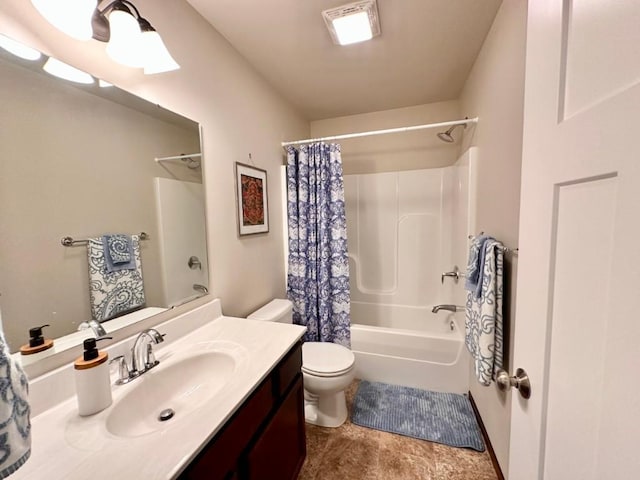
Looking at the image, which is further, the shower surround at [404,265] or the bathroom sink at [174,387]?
the shower surround at [404,265]

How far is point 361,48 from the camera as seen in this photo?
5.52ft

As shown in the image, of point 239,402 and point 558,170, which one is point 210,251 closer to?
point 239,402

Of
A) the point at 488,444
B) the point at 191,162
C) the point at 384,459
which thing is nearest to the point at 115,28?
the point at 191,162

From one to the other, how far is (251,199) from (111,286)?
38.6 inches

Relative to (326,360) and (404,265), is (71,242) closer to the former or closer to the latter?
(326,360)

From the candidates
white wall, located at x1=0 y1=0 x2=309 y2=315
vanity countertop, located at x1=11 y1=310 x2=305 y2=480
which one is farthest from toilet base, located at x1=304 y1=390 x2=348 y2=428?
vanity countertop, located at x1=11 y1=310 x2=305 y2=480

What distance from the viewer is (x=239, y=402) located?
2.64ft

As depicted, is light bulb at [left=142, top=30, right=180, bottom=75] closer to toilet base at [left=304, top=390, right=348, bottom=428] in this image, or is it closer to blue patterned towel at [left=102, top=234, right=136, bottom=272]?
blue patterned towel at [left=102, top=234, right=136, bottom=272]

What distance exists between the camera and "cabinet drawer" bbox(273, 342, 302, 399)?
42.7 inches

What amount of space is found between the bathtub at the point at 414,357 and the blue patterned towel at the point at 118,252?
1.68 m

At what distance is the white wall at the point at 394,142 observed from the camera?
2.58m

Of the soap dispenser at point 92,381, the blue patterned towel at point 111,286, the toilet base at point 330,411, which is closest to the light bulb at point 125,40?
the blue patterned towel at point 111,286

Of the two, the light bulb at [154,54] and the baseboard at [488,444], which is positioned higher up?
the light bulb at [154,54]

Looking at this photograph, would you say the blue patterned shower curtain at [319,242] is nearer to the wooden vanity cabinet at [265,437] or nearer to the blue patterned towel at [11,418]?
the wooden vanity cabinet at [265,437]
